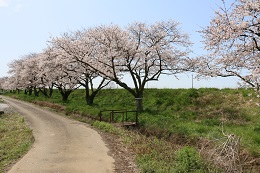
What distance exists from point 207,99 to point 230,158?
17.2 m

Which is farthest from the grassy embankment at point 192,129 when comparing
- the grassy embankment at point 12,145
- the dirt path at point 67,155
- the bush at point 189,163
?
the grassy embankment at point 12,145

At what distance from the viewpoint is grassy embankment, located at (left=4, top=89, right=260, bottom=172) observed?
28.1 ft

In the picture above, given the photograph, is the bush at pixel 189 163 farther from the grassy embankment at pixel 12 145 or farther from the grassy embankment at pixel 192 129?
the grassy embankment at pixel 12 145

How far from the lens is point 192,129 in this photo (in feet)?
50.4

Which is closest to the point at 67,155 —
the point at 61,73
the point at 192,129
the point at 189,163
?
the point at 189,163

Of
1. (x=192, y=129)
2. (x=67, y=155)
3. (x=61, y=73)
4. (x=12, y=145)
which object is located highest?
(x=61, y=73)

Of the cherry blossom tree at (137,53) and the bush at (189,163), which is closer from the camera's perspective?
the bush at (189,163)

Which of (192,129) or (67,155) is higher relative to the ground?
(192,129)

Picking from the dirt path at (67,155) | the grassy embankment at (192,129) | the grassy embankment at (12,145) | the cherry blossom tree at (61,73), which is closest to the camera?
the grassy embankment at (192,129)

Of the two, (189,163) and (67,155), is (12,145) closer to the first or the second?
(67,155)

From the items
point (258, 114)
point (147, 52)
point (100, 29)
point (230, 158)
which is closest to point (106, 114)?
point (147, 52)

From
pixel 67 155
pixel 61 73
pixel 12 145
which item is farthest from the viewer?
pixel 61 73

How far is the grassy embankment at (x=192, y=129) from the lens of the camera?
28.1 feet

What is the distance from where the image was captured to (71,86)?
37.2 meters
